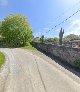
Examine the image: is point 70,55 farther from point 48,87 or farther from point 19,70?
point 48,87

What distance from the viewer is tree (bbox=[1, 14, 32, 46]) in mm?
55562

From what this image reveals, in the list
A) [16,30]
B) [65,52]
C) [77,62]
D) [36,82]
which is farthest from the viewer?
[16,30]

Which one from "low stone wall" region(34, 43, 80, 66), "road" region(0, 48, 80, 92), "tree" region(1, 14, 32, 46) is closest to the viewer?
"road" region(0, 48, 80, 92)

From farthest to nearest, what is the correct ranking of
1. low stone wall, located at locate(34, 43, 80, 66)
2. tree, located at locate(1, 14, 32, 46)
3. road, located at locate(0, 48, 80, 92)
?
tree, located at locate(1, 14, 32, 46) → low stone wall, located at locate(34, 43, 80, 66) → road, located at locate(0, 48, 80, 92)

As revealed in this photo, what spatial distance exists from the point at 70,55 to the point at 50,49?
9.76 m

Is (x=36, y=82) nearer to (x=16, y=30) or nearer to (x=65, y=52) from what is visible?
(x=65, y=52)

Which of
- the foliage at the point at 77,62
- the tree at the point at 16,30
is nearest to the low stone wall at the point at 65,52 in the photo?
the foliage at the point at 77,62

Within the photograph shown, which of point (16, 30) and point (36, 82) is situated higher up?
point (16, 30)

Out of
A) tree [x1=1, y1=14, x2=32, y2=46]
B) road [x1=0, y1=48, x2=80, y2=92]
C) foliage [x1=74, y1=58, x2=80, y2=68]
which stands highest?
tree [x1=1, y1=14, x2=32, y2=46]

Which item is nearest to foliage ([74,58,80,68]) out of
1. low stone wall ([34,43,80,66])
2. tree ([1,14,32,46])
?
low stone wall ([34,43,80,66])

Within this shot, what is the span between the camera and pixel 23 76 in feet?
57.6

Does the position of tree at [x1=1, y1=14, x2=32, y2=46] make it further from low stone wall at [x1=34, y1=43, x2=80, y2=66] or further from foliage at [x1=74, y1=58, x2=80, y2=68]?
foliage at [x1=74, y1=58, x2=80, y2=68]

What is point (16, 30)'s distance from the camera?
5562 cm

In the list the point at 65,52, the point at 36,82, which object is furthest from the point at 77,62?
the point at 36,82
